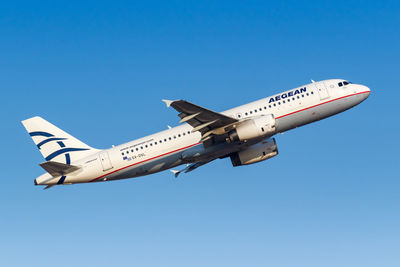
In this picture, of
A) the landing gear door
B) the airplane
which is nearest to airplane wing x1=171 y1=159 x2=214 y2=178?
the airplane

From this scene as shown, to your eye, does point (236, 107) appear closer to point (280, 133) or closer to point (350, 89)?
point (280, 133)

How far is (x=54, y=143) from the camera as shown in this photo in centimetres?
5412

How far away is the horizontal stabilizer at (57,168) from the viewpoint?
1936 inches

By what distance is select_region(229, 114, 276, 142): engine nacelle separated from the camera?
4812 centimetres

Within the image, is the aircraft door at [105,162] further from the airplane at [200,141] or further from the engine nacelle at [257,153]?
the engine nacelle at [257,153]

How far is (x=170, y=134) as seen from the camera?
51625 millimetres

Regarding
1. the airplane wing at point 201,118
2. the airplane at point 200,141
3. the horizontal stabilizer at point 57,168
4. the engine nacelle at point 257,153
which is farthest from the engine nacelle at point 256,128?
the horizontal stabilizer at point 57,168

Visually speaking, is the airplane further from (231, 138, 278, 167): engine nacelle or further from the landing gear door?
(231, 138, 278, 167): engine nacelle

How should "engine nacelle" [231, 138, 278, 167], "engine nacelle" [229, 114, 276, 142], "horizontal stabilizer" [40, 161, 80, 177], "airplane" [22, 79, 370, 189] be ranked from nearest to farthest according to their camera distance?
"engine nacelle" [229, 114, 276, 142] → "horizontal stabilizer" [40, 161, 80, 177] → "airplane" [22, 79, 370, 189] → "engine nacelle" [231, 138, 278, 167]

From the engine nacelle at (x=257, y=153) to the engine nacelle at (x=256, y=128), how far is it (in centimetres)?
520

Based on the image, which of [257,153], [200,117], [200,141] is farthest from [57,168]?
[257,153]

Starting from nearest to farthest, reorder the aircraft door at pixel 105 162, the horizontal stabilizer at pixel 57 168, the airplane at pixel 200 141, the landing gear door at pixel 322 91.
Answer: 1. the horizontal stabilizer at pixel 57 168
2. the airplane at pixel 200 141
3. the landing gear door at pixel 322 91
4. the aircraft door at pixel 105 162

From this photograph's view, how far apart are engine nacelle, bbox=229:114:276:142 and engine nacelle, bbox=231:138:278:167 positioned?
17.1 ft

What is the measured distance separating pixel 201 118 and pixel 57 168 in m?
14.6
